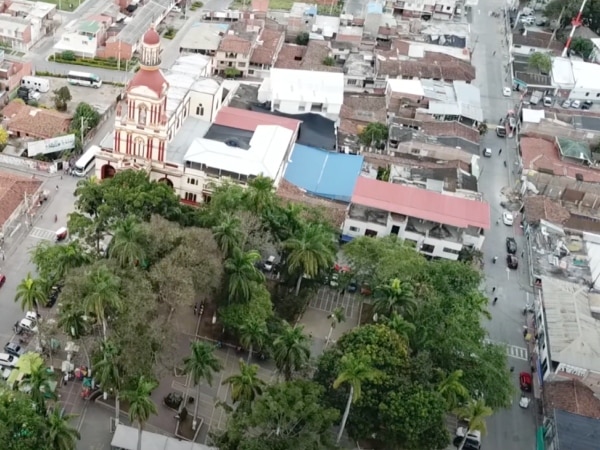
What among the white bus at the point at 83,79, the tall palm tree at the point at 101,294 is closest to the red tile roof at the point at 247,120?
the white bus at the point at 83,79

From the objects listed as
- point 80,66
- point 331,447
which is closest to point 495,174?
point 331,447

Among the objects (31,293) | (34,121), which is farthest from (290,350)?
(34,121)

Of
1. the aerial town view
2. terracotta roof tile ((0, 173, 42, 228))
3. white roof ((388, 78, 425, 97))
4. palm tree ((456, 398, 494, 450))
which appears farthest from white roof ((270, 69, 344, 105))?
palm tree ((456, 398, 494, 450))

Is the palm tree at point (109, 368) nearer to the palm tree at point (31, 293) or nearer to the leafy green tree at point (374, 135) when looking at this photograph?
the palm tree at point (31, 293)

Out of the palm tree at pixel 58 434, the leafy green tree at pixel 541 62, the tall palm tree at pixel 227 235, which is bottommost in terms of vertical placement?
the palm tree at pixel 58 434

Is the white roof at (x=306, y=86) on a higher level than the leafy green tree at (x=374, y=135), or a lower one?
higher

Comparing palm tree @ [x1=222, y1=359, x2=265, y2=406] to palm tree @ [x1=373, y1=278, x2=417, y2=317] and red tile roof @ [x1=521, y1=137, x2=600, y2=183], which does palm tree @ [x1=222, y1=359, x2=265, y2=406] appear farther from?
red tile roof @ [x1=521, y1=137, x2=600, y2=183]
